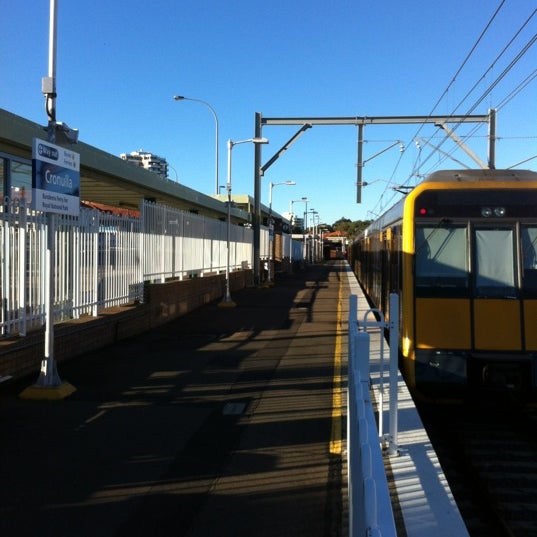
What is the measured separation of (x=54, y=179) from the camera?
23.5 feet

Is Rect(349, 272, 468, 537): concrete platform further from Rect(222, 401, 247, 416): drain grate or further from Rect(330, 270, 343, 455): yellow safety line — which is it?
Rect(222, 401, 247, 416): drain grate

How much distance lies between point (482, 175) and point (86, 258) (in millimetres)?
6803

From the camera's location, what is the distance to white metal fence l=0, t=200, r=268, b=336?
807cm

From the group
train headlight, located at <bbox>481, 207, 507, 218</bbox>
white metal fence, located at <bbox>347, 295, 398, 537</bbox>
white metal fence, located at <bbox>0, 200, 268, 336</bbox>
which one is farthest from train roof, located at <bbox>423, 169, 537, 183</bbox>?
white metal fence, located at <bbox>0, 200, 268, 336</bbox>

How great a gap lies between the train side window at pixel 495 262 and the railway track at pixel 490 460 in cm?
156

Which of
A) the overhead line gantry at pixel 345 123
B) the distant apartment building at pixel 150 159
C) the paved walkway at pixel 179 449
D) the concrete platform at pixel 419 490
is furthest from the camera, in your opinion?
the distant apartment building at pixel 150 159

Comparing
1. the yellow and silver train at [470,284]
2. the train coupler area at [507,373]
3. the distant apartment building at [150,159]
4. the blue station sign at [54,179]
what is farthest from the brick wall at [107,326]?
the distant apartment building at [150,159]

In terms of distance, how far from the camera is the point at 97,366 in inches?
356

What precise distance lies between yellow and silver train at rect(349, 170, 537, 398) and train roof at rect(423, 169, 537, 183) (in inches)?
0.9

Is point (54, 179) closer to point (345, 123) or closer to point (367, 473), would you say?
point (367, 473)

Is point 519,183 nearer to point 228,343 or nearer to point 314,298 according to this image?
point 228,343

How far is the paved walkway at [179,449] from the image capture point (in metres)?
4.02

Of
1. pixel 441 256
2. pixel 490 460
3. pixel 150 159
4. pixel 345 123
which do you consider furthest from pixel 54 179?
pixel 150 159

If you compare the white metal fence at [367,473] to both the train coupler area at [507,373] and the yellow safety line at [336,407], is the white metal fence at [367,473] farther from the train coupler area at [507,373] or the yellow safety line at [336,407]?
the train coupler area at [507,373]
